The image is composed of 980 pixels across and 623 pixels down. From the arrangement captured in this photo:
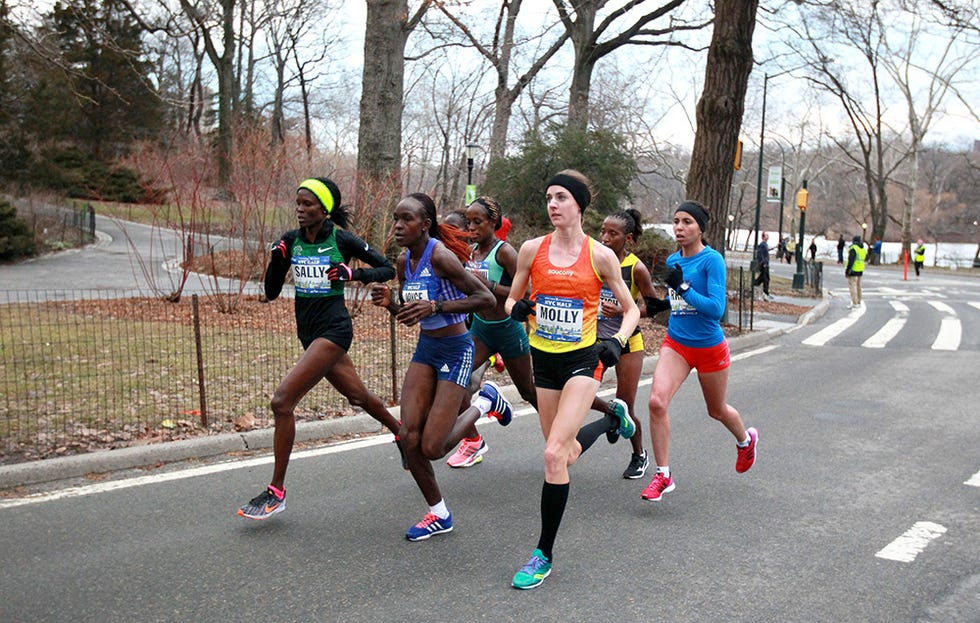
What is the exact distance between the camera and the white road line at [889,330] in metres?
16.3

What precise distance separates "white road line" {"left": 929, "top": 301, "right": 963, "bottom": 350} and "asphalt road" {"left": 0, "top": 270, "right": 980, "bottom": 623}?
8905 millimetres

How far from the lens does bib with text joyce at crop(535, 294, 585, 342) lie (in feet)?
15.5

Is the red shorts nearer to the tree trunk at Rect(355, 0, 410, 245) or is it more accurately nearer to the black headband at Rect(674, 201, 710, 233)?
the black headband at Rect(674, 201, 710, 233)

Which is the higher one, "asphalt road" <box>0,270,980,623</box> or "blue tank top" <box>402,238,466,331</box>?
"blue tank top" <box>402,238,466,331</box>

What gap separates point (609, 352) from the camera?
4.62 m

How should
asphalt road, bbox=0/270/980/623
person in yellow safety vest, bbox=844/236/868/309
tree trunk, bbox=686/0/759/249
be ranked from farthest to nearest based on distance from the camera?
person in yellow safety vest, bbox=844/236/868/309 → tree trunk, bbox=686/0/759/249 → asphalt road, bbox=0/270/980/623

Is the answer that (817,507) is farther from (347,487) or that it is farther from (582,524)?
(347,487)

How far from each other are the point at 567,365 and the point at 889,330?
16.4 m

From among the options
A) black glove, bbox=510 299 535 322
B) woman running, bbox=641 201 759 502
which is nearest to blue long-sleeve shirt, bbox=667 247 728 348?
woman running, bbox=641 201 759 502

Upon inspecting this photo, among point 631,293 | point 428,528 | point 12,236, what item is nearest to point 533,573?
point 428,528

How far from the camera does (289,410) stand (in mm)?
5352

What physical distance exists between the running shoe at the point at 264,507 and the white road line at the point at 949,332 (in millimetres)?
14084

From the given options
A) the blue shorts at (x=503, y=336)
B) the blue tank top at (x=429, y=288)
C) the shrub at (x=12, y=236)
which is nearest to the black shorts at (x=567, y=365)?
the blue tank top at (x=429, y=288)

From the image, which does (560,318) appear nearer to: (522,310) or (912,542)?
(522,310)
